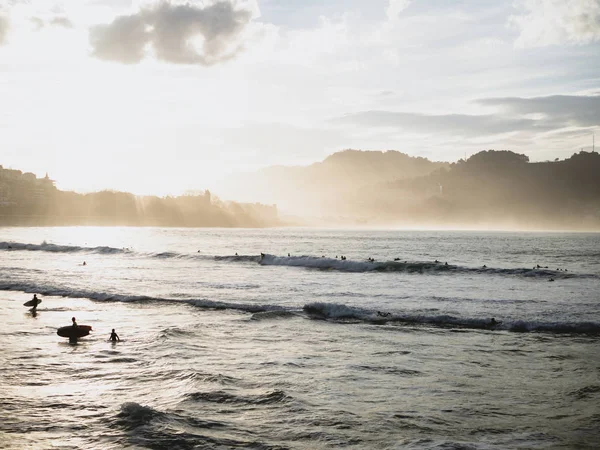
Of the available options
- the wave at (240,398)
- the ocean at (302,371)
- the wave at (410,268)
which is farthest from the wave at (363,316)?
the wave at (410,268)

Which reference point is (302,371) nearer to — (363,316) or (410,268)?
(363,316)

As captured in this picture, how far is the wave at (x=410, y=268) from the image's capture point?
176 ft

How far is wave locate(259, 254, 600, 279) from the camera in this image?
53656 mm

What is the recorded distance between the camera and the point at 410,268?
5891cm

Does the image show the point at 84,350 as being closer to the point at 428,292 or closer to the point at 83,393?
the point at 83,393

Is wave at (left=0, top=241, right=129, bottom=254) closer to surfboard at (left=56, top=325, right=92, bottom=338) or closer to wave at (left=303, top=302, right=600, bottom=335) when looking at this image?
wave at (left=303, top=302, right=600, bottom=335)

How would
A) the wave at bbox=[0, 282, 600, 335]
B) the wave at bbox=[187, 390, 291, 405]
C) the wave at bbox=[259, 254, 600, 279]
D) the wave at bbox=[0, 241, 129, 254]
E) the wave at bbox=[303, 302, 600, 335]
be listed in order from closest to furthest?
the wave at bbox=[187, 390, 291, 405] < the wave at bbox=[303, 302, 600, 335] < the wave at bbox=[0, 282, 600, 335] < the wave at bbox=[259, 254, 600, 279] < the wave at bbox=[0, 241, 129, 254]

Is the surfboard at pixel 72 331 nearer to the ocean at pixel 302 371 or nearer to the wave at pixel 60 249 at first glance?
the ocean at pixel 302 371

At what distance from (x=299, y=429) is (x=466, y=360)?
9.49m

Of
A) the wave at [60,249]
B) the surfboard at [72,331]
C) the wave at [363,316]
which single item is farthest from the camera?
the wave at [60,249]

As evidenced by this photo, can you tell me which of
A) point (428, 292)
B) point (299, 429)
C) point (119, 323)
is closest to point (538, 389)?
point (299, 429)

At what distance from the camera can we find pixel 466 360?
18.8 meters

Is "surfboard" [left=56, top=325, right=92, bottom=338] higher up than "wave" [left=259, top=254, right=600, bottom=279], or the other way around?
"surfboard" [left=56, top=325, right=92, bottom=338]

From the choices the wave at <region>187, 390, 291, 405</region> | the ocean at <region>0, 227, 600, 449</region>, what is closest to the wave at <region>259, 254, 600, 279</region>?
the ocean at <region>0, 227, 600, 449</region>
